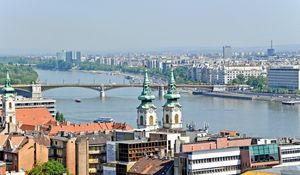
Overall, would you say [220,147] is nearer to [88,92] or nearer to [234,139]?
[234,139]

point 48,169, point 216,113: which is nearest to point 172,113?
point 48,169

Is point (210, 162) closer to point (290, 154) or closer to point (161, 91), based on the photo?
point (290, 154)

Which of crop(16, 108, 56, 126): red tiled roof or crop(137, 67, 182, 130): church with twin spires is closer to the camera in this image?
crop(137, 67, 182, 130): church with twin spires

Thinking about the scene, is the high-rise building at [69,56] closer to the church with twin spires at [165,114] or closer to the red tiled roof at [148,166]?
the church with twin spires at [165,114]

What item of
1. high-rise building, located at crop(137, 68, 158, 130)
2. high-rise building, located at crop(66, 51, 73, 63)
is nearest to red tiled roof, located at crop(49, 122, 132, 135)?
high-rise building, located at crop(137, 68, 158, 130)

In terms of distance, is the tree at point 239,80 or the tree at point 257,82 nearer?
the tree at point 257,82

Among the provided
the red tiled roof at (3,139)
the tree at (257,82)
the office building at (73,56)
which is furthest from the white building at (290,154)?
the office building at (73,56)

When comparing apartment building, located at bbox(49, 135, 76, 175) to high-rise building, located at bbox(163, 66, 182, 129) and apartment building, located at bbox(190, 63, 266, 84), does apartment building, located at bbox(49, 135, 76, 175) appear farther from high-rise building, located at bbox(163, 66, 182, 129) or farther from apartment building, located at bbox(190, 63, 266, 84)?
apartment building, located at bbox(190, 63, 266, 84)
